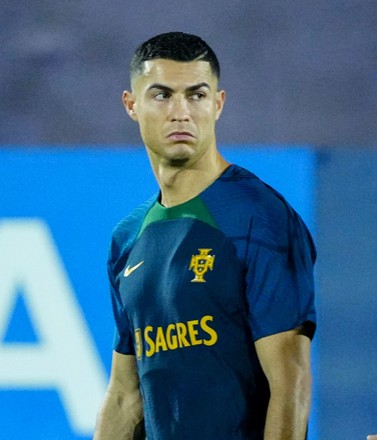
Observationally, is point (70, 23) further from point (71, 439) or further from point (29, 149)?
point (71, 439)

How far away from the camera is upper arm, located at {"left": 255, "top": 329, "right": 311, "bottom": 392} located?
178 cm

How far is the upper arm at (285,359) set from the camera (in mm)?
1775

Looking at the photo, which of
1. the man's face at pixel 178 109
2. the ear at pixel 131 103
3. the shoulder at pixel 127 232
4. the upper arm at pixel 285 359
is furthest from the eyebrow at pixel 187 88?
the upper arm at pixel 285 359

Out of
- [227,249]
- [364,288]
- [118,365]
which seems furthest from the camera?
[364,288]

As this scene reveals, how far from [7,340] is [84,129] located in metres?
0.57

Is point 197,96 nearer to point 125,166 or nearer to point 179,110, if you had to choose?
point 179,110

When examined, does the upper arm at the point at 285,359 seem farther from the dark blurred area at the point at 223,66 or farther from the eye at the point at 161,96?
the dark blurred area at the point at 223,66

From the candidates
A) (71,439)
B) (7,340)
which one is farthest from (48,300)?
(71,439)

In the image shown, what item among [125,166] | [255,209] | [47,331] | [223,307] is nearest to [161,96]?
[255,209]

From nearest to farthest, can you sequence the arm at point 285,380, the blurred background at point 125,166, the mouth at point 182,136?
1. the arm at point 285,380
2. the mouth at point 182,136
3. the blurred background at point 125,166

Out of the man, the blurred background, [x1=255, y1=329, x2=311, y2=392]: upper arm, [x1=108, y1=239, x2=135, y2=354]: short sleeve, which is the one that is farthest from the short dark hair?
the blurred background

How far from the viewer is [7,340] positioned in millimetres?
2920

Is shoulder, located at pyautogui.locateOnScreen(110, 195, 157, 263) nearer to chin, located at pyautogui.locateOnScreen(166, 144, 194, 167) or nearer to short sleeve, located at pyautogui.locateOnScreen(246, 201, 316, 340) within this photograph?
chin, located at pyautogui.locateOnScreen(166, 144, 194, 167)

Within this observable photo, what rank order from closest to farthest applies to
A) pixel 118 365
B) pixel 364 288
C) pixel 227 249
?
pixel 227 249
pixel 118 365
pixel 364 288
